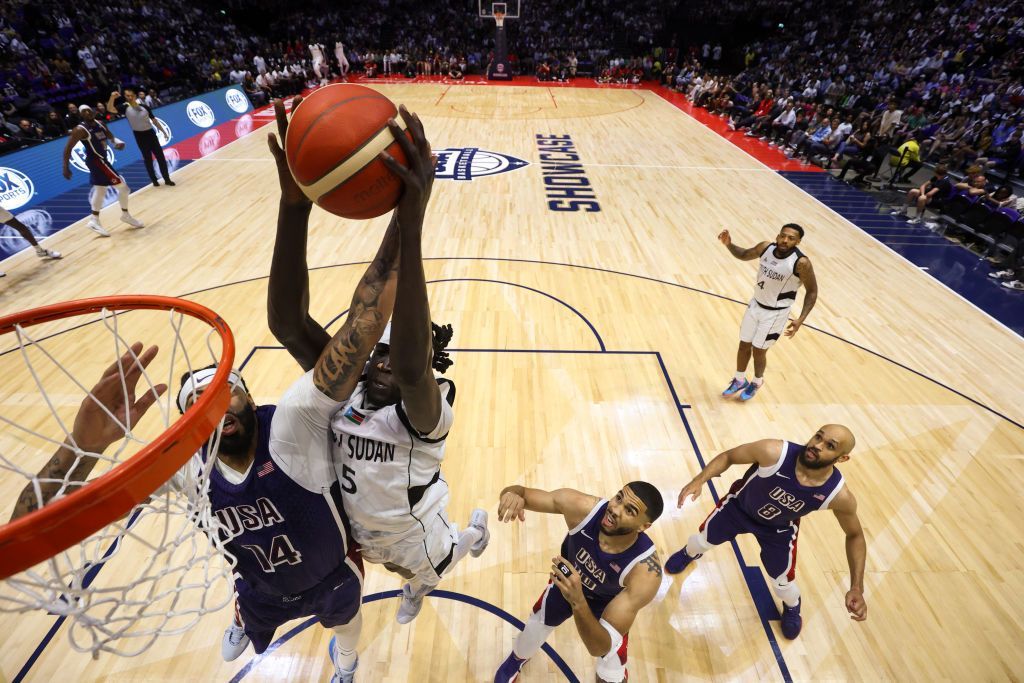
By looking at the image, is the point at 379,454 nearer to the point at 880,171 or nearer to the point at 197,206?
the point at 197,206

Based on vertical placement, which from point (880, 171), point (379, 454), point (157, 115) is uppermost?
point (379, 454)

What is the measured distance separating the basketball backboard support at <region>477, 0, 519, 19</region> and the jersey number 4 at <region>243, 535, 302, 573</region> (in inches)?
950

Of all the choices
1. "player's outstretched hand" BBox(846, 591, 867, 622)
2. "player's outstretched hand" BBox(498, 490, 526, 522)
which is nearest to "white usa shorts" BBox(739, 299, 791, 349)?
"player's outstretched hand" BBox(846, 591, 867, 622)

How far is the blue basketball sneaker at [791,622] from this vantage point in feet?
10.3

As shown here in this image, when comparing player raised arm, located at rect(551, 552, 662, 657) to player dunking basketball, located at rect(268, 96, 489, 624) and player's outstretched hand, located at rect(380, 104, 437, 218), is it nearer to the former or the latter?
player dunking basketball, located at rect(268, 96, 489, 624)

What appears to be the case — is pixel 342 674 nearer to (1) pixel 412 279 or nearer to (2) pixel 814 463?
(1) pixel 412 279

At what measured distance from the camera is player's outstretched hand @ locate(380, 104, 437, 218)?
118cm

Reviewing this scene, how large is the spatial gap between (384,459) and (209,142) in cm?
1382

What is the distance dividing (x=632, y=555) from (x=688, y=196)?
8840 mm

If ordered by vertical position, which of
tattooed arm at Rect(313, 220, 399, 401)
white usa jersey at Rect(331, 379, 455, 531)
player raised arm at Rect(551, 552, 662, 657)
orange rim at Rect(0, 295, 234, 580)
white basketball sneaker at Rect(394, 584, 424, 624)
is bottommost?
white basketball sneaker at Rect(394, 584, 424, 624)

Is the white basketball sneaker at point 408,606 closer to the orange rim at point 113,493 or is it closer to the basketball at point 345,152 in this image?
the orange rim at point 113,493

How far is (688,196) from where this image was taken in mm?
10078

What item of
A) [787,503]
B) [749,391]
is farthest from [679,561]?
[749,391]

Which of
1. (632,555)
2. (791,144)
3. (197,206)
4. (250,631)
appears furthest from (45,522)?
(791,144)
